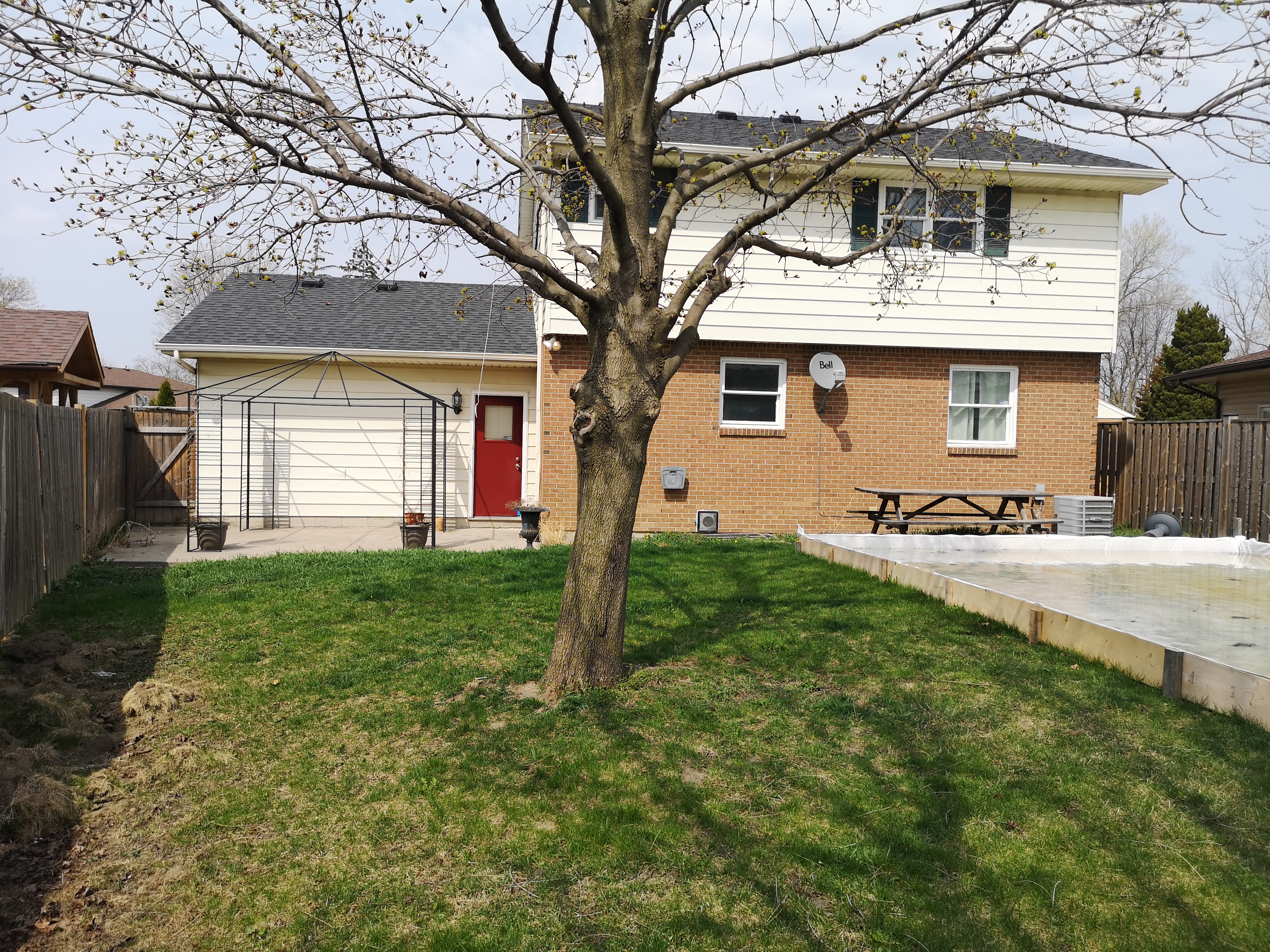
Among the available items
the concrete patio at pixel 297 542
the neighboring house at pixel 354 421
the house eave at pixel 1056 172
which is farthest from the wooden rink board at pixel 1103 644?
the neighboring house at pixel 354 421

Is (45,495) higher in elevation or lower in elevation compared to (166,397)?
lower

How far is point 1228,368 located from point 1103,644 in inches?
671

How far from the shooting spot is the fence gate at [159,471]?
51.9ft

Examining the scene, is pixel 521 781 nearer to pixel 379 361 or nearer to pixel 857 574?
pixel 857 574

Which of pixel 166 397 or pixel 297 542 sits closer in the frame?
pixel 297 542

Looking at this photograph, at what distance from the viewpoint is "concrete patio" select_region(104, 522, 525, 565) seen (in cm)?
1141

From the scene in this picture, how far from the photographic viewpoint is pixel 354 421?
15875 mm

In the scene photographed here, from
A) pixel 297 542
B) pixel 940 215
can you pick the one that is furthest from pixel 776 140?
pixel 297 542

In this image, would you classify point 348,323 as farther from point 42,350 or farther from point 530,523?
point 530,523

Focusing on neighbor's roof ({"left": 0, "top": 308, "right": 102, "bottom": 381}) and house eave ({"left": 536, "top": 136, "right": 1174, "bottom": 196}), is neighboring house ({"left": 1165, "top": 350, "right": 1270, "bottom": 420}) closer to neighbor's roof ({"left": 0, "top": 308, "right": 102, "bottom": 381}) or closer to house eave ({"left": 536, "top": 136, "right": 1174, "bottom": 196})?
house eave ({"left": 536, "top": 136, "right": 1174, "bottom": 196})

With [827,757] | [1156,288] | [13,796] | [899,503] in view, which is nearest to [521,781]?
[827,757]

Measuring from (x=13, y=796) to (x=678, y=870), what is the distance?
9.56 ft

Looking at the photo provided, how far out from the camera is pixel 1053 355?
14.5 m

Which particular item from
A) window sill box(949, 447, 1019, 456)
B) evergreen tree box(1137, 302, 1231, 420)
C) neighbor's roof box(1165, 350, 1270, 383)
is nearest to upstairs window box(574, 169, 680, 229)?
window sill box(949, 447, 1019, 456)
